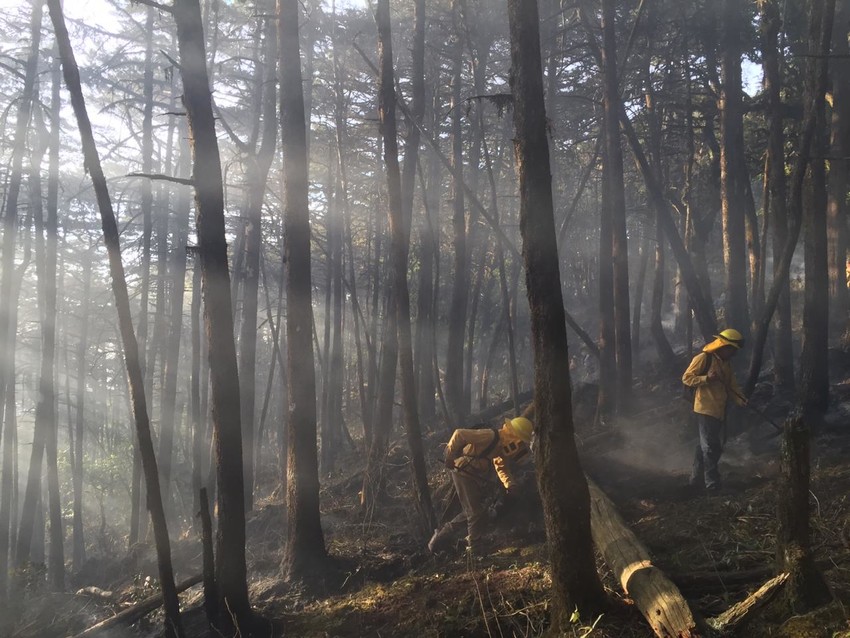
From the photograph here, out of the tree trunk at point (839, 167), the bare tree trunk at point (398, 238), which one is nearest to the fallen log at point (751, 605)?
the bare tree trunk at point (398, 238)

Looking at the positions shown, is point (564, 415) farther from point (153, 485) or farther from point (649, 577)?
point (153, 485)

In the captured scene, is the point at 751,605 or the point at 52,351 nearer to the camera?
the point at 751,605

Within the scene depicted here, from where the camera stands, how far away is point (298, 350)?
10.4 meters

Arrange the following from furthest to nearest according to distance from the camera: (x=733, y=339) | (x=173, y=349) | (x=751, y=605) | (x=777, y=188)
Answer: (x=173, y=349) < (x=777, y=188) < (x=733, y=339) < (x=751, y=605)

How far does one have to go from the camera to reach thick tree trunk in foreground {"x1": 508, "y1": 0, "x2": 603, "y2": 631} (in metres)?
5.40

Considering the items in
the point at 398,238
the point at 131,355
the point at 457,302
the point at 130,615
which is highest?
the point at 398,238

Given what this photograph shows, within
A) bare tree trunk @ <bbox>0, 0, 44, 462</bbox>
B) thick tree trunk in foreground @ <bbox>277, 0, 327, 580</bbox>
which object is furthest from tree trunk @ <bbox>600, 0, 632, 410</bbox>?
bare tree trunk @ <bbox>0, 0, 44, 462</bbox>

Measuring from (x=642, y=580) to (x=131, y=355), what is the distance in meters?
6.02

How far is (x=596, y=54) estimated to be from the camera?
14992 mm

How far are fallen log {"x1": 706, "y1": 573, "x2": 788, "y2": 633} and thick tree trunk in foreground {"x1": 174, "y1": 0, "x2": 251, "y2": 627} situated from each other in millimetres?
5556

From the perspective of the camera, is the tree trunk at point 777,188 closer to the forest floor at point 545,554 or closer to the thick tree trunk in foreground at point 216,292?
the forest floor at point 545,554

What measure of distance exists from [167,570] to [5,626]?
6.74 metres

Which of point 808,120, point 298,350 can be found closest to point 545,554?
point 298,350

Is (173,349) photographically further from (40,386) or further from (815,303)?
(815,303)
